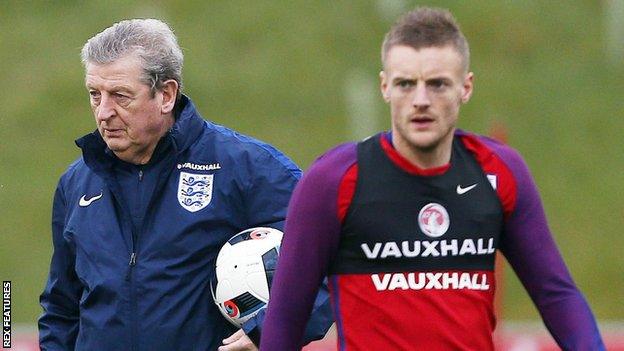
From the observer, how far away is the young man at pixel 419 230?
12.7ft

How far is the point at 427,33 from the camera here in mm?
3861

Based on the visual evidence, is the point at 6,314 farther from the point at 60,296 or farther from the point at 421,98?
the point at 421,98

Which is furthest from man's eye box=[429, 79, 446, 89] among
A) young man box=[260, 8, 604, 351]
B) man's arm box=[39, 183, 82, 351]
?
man's arm box=[39, 183, 82, 351]

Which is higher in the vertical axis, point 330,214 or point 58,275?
point 330,214

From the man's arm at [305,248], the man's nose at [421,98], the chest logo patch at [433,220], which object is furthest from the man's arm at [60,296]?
the man's nose at [421,98]

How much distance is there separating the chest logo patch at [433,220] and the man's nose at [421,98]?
0.32 metres

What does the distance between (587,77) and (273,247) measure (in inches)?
519

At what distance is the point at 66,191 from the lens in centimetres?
511

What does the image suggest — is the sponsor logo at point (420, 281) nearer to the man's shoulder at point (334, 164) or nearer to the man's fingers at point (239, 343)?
the man's shoulder at point (334, 164)

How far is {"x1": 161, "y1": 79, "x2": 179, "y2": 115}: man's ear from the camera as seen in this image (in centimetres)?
493

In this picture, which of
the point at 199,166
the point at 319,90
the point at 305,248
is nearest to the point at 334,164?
the point at 305,248

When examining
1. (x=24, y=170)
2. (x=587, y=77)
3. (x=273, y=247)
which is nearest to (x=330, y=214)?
(x=273, y=247)

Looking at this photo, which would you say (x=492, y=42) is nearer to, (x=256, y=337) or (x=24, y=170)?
(x=24, y=170)

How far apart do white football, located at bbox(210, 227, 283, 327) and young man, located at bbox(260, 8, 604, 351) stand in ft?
2.40
